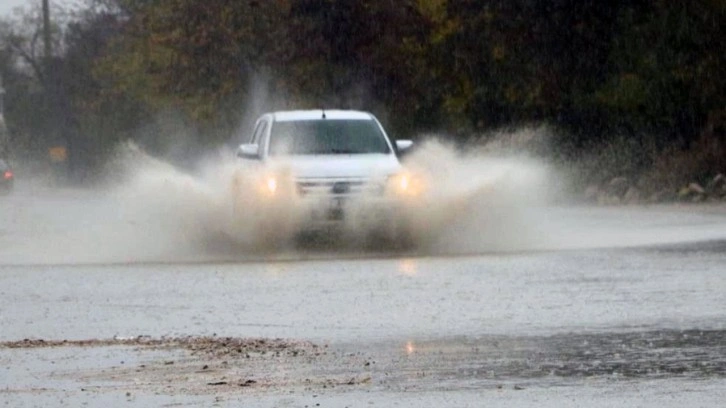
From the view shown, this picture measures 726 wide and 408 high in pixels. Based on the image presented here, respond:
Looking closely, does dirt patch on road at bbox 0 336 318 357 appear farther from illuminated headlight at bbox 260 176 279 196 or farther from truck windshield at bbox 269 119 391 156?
truck windshield at bbox 269 119 391 156

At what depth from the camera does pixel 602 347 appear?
11.9 metres

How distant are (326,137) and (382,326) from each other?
33.0ft

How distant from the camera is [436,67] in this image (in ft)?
149

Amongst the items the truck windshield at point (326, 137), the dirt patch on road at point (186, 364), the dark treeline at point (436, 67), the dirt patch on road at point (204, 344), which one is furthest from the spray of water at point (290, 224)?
the dark treeline at point (436, 67)

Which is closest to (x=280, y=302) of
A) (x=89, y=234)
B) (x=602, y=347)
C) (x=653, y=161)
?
(x=602, y=347)

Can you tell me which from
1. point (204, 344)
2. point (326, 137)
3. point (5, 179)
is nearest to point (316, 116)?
point (326, 137)

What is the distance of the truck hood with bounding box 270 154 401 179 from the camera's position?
71.4ft

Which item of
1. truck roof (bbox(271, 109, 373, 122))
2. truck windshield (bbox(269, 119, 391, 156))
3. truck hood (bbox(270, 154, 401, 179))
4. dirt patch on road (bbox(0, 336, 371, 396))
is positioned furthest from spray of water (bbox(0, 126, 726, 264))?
dirt patch on road (bbox(0, 336, 371, 396))

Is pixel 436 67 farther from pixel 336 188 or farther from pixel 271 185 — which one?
pixel 336 188

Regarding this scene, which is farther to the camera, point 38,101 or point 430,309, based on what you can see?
point 38,101

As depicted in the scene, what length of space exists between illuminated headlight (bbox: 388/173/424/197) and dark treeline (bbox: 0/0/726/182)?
1725 cm

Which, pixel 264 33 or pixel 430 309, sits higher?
pixel 264 33

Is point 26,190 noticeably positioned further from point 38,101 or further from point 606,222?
point 606,222

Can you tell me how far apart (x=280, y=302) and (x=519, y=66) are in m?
26.6
